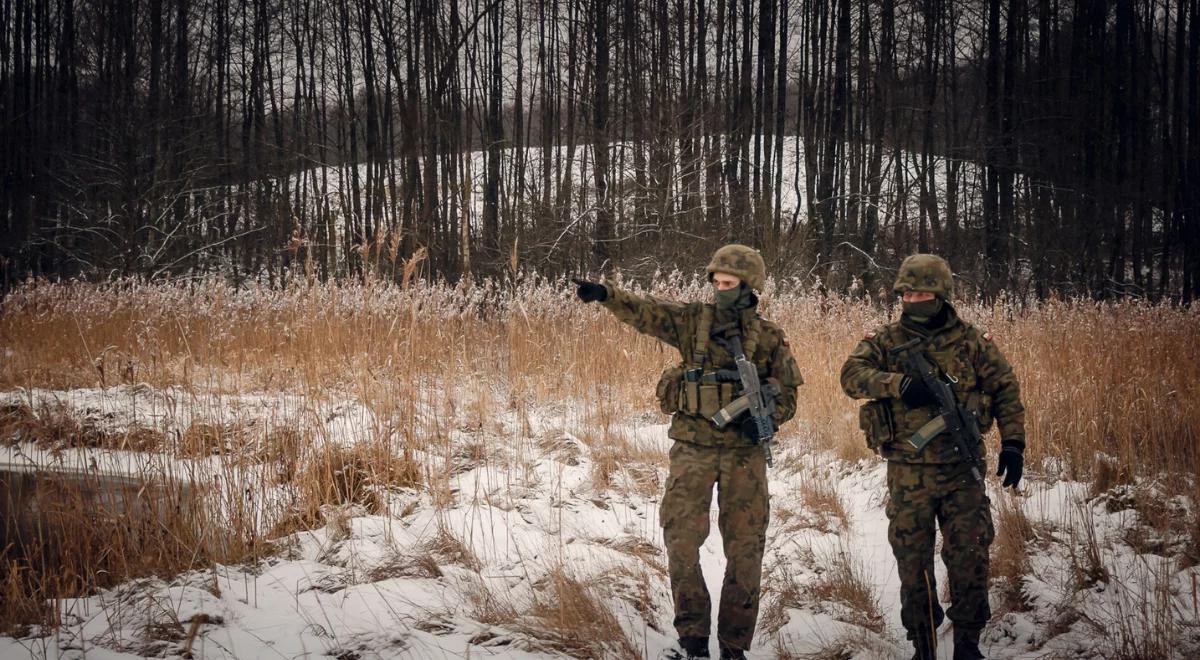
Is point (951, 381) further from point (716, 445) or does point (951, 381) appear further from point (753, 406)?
point (716, 445)

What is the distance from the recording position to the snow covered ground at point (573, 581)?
2898mm

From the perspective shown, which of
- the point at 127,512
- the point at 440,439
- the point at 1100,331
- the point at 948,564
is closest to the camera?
the point at 948,564

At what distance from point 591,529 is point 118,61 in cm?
1602

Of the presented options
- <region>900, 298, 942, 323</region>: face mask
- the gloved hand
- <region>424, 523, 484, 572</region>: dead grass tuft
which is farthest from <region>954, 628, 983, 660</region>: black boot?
<region>424, 523, 484, 572</region>: dead grass tuft

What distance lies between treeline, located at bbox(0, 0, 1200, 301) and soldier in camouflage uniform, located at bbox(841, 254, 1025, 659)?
916 cm

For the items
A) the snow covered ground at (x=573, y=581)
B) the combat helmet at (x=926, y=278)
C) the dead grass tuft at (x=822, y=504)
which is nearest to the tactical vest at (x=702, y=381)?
the combat helmet at (x=926, y=278)

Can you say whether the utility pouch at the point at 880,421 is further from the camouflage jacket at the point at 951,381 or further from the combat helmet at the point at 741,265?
the combat helmet at the point at 741,265

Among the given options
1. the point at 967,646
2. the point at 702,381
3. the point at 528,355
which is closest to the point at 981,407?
the point at 967,646

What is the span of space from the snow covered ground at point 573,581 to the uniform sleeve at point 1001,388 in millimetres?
800

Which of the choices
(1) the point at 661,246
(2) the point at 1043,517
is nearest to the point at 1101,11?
(1) the point at 661,246

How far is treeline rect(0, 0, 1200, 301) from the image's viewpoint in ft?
45.4

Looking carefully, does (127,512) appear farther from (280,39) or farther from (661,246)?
(280,39)

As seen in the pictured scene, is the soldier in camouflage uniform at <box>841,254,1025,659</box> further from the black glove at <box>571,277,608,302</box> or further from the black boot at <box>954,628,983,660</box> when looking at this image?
the black glove at <box>571,277,608,302</box>

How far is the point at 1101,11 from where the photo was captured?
18281 mm
